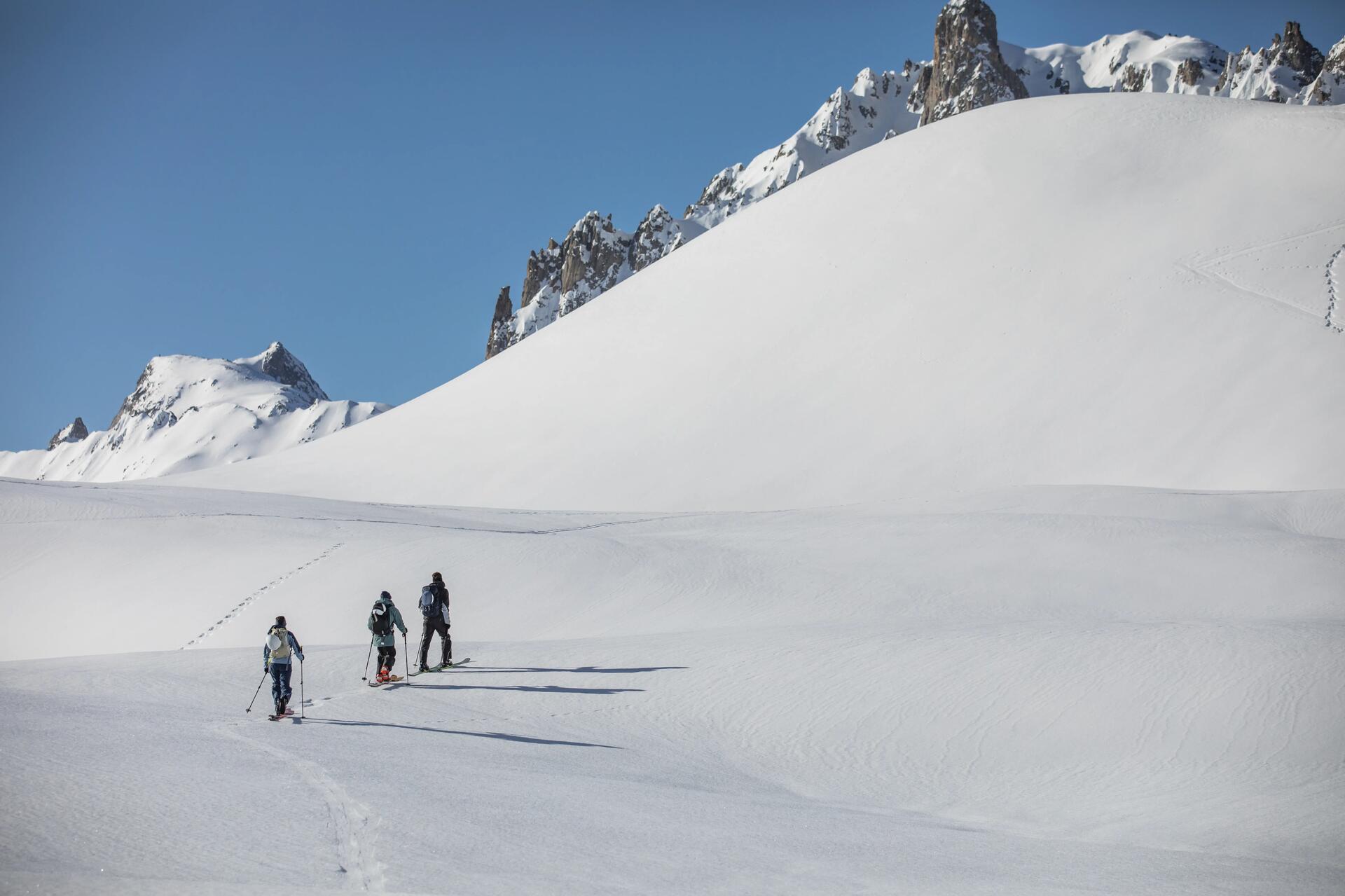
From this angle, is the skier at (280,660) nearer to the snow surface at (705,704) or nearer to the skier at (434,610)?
the snow surface at (705,704)

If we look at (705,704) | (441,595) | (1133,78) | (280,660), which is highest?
(1133,78)

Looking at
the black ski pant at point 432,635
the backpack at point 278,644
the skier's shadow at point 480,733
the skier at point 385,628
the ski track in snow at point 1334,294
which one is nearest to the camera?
the skier's shadow at point 480,733

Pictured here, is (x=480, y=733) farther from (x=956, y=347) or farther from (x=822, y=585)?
(x=956, y=347)

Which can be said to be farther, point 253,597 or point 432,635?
point 253,597

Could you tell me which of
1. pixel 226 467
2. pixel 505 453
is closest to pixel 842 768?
pixel 505 453

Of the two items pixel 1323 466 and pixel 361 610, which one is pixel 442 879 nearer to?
pixel 361 610

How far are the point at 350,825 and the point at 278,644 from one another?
481cm

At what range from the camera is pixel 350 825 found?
5.54 m

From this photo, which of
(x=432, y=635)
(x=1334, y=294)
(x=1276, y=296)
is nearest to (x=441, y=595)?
(x=432, y=635)

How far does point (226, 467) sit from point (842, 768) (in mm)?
36529

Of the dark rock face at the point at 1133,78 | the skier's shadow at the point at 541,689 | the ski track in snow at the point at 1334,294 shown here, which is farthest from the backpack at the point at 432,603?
the dark rock face at the point at 1133,78

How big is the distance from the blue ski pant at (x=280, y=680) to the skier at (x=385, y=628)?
5.32ft

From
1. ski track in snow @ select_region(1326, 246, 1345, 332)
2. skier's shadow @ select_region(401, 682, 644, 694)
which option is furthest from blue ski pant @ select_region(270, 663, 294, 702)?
ski track in snow @ select_region(1326, 246, 1345, 332)

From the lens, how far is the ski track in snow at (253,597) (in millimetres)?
15336
